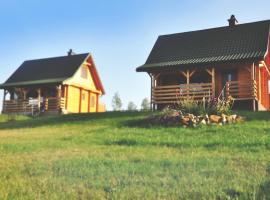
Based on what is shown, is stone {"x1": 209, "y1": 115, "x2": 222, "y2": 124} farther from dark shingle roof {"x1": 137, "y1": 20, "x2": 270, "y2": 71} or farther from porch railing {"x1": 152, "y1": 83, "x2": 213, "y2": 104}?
porch railing {"x1": 152, "y1": 83, "x2": 213, "y2": 104}

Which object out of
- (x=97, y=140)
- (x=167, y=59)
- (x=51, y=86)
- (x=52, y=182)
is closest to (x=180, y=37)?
(x=167, y=59)

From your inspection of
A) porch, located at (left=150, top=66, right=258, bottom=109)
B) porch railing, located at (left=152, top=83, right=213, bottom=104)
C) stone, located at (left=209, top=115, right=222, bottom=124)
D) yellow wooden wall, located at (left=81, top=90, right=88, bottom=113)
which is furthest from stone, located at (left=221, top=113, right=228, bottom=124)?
yellow wooden wall, located at (left=81, top=90, right=88, bottom=113)

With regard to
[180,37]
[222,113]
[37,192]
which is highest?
[180,37]

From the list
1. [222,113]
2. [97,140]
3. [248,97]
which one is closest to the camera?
[97,140]

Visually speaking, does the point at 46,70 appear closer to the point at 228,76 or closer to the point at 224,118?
the point at 228,76

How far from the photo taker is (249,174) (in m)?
6.84

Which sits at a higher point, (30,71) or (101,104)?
(30,71)

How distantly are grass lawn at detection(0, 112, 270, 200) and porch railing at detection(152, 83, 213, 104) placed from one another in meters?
9.62

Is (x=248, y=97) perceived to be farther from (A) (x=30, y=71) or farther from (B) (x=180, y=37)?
(A) (x=30, y=71)

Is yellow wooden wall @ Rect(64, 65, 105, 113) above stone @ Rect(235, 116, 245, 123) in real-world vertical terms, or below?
above

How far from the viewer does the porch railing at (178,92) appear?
23.1 metres

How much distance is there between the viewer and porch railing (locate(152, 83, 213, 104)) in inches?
910

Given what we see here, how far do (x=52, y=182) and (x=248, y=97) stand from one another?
17.0 metres

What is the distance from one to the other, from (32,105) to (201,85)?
14.5 metres
